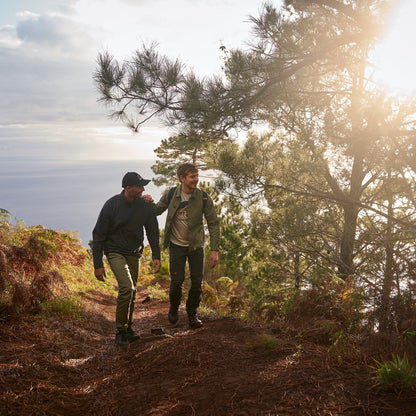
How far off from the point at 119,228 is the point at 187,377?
2431mm

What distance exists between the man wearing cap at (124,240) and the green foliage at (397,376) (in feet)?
10.3

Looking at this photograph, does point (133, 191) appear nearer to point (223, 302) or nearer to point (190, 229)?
point (190, 229)

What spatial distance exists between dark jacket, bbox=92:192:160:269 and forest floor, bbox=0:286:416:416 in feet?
4.00

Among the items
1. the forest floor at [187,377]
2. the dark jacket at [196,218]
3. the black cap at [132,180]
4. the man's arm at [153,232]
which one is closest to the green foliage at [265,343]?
the forest floor at [187,377]

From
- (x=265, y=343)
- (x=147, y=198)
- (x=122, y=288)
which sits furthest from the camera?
(x=147, y=198)

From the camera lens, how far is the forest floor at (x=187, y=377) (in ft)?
9.70

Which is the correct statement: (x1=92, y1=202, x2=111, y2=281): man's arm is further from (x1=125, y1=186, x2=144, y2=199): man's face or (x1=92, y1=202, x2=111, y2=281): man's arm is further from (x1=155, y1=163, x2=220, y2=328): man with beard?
(x1=155, y1=163, x2=220, y2=328): man with beard

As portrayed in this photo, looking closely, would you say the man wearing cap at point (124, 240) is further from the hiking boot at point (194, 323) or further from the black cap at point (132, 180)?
the hiking boot at point (194, 323)

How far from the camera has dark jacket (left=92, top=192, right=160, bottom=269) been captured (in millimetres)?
5406

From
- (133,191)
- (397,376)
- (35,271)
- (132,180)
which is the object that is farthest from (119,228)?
(397,376)

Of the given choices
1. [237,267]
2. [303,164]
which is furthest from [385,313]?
[237,267]

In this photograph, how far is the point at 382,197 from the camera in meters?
9.38

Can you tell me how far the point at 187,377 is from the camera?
12.2ft

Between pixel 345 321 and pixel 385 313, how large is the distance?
2.32ft
